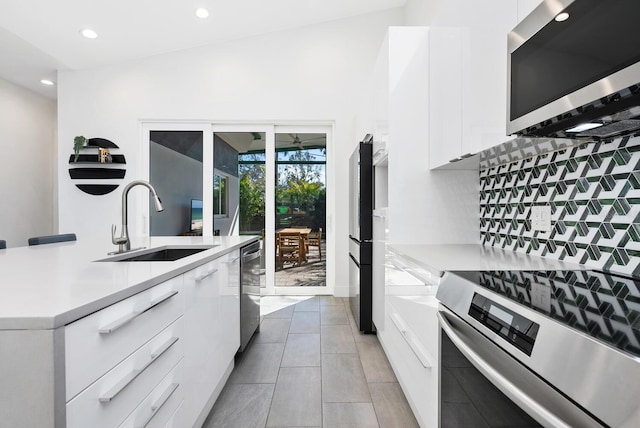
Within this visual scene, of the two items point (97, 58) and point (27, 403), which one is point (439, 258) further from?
point (97, 58)

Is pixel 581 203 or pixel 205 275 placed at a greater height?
pixel 581 203

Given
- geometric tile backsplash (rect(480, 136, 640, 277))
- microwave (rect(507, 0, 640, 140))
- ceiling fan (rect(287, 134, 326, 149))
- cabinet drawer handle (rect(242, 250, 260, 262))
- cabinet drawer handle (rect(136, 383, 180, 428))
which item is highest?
ceiling fan (rect(287, 134, 326, 149))

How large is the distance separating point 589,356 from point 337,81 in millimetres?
4075

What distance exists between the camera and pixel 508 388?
723 mm

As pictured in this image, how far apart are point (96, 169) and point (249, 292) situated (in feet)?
9.55

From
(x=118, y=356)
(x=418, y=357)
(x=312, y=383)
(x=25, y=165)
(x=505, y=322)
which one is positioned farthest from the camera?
(x=25, y=165)

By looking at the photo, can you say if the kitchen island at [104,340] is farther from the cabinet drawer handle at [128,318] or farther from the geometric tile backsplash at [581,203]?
the geometric tile backsplash at [581,203]

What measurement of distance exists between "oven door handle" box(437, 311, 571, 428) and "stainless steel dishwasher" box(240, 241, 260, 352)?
1.63 meters

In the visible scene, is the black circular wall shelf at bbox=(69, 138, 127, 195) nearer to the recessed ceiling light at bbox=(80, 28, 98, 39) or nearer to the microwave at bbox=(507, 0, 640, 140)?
the recessed ceiling light at bbox=(80, 28, 98, 39)

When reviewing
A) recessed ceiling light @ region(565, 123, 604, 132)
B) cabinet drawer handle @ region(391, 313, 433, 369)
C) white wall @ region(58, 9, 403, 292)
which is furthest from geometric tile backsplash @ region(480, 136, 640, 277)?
white wall @ region(58, 9, 403, 292)

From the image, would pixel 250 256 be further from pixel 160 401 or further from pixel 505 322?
pixel 505 322

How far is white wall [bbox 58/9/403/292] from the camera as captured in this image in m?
4.10

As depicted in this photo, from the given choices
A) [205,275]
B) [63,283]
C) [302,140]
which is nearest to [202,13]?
[302,140]

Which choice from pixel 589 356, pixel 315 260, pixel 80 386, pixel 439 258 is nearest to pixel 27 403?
pixel 80 386
